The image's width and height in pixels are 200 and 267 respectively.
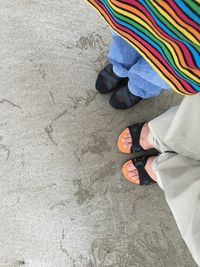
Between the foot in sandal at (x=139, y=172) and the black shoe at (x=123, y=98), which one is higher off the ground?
the black shoe at (x=123, y=98)

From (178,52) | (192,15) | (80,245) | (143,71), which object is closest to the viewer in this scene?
(192,15)

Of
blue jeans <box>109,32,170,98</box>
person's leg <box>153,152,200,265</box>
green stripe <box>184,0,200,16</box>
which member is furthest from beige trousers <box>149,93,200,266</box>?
green stripe <box>184,0,200,16</box>

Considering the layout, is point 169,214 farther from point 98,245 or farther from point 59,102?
point 59,102

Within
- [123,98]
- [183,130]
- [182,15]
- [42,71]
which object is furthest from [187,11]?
[42,71]

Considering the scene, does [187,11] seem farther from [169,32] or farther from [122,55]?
[122,55]

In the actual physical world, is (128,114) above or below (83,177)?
above

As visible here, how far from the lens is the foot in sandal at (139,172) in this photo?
1.12 metres

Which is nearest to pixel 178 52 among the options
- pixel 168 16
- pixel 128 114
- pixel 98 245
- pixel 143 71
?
pixel 168 16

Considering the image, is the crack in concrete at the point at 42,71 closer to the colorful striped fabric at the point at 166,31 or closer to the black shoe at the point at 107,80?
the black shoe at the point at 107,80

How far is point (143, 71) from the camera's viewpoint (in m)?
0.90

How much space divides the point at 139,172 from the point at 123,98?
0.77 ft

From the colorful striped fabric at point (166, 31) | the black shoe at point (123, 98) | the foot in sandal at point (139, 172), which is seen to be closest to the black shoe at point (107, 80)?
the black shoe at point (123, 98)

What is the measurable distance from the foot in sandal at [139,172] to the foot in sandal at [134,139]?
4cm

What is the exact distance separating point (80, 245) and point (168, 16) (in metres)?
0.82
